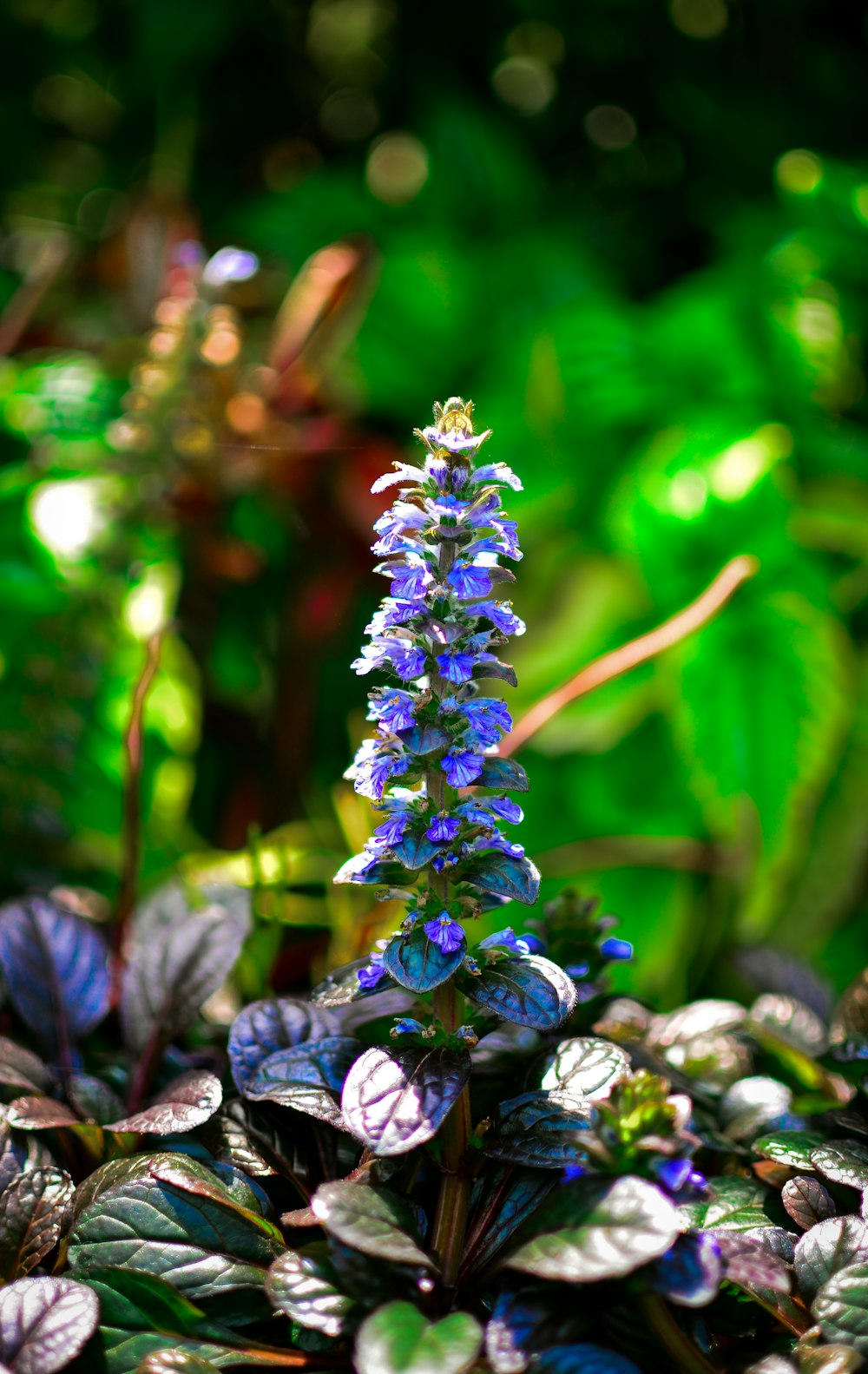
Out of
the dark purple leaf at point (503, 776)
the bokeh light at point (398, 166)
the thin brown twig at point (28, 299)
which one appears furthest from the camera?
the bokeh light at point (398, 166)

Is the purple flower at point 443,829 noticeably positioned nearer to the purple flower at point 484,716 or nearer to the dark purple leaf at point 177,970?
the purple flower at point 484,716

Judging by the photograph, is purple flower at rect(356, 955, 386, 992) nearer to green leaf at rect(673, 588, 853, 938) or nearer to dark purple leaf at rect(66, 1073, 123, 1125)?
dark purple leaf at rect(66, 1073, 123, 1125)

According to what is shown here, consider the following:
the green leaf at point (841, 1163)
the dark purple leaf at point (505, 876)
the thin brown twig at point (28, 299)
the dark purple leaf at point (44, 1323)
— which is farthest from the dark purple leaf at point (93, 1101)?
the thin brown twig at point (28, 299)

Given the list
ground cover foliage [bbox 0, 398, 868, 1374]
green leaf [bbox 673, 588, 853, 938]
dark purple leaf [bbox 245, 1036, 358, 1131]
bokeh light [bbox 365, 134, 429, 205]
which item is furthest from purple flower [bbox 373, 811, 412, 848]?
bokeh light [bbox 365, 134, 429, 205]

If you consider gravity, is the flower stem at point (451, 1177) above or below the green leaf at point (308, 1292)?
above

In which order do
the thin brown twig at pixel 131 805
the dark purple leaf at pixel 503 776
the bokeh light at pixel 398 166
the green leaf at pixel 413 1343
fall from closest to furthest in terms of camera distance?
the green leaf at pixel 413 1343 < the dark purple leaf at pixel 503 776 < the thin brown twig at pixel 131 805 < the bokeh light at pixel 398 166

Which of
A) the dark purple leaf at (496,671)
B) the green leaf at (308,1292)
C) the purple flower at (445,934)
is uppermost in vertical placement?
the dark purple leaf at (496,671)

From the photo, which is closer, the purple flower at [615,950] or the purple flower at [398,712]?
the purple flower at [398,712]

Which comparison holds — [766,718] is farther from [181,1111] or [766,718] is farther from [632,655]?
[181,1111]
